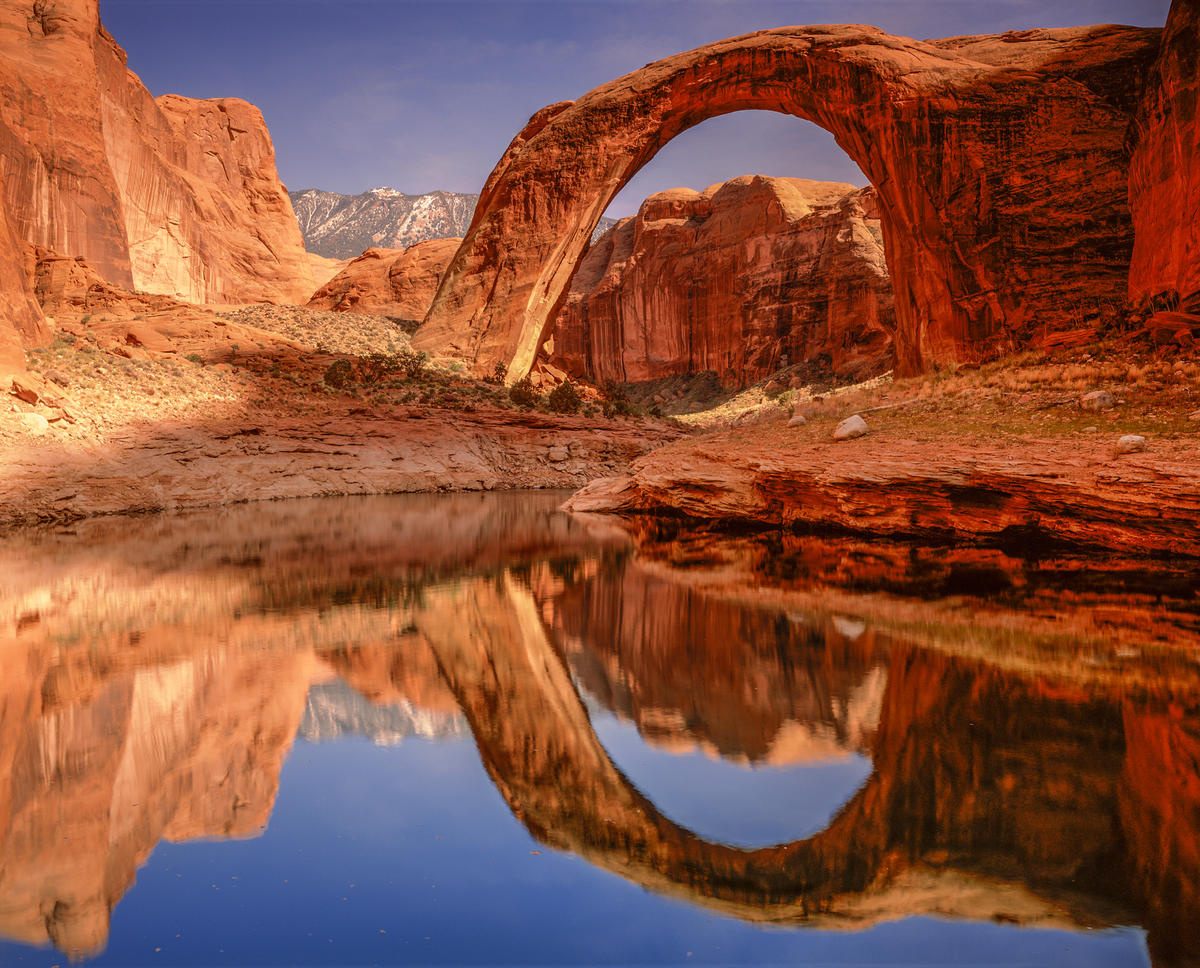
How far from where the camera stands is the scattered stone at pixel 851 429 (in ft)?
39.0

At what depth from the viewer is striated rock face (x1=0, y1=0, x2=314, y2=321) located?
28.9m

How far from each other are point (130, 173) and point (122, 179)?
1.06 m

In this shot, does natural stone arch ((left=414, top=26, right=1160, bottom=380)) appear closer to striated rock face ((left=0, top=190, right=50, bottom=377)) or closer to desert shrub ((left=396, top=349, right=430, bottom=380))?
desert shrub ((left=396, top=349, right=430, bottom=380))

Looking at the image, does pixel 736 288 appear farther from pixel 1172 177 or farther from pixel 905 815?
pixel 905 815

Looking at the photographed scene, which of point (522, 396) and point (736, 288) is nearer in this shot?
point (522, 396)

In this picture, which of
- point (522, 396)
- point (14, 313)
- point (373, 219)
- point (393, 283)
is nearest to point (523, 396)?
point (522, 396)

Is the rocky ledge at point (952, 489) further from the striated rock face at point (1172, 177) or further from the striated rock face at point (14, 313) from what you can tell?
the striated rock face at point (14, 313)

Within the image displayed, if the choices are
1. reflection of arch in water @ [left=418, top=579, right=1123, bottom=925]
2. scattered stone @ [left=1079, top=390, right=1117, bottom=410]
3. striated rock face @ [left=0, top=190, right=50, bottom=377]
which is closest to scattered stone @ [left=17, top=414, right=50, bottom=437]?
striated rock face @ [left=0, top=190, right=50, bottom=377]

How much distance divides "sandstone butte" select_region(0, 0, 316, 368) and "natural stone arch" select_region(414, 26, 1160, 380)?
568 inches

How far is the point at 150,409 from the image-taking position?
18234 mm

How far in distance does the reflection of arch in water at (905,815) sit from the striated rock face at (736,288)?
1474 inches

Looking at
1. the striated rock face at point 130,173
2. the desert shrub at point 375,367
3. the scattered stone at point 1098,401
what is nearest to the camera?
the scattered stone at point 1098,401

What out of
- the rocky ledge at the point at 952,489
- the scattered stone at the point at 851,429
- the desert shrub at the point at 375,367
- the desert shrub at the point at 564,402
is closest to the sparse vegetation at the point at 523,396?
the desert shrub at the point at 564,402

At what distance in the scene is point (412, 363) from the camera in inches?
1079
